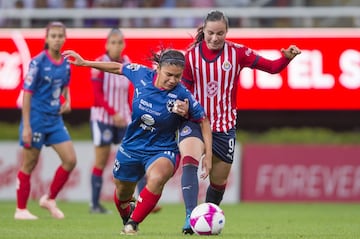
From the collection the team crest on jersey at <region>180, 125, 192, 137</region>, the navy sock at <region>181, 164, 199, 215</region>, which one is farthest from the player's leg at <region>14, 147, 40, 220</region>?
the navy sock at <region>181, 164, 199, 215</region>

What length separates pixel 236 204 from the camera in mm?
17531

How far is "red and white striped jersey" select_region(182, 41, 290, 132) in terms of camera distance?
9.72 m

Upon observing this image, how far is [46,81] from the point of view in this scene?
1198cm

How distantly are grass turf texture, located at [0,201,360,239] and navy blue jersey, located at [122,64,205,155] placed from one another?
2.57ft

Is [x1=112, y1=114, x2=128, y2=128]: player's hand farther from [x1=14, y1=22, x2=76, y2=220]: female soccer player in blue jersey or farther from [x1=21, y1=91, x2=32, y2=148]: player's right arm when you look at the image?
[x1=21, y1=91, x2=32, y2=148]: player's right arm

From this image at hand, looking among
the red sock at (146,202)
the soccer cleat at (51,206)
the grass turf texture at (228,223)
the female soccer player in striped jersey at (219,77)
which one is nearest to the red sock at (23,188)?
the grass turf texture at (228,223)

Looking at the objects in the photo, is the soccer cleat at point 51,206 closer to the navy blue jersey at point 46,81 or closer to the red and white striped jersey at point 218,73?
the navy blue jersey at point 46,81

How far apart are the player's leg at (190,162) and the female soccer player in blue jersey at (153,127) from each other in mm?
189

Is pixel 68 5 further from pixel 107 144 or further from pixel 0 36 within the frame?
pixel 107 144

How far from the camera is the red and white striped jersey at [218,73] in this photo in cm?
972

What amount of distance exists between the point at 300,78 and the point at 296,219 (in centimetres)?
585

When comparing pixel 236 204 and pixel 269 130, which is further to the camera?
pixel 269 130

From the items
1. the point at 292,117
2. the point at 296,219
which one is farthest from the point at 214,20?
the point at 292,117

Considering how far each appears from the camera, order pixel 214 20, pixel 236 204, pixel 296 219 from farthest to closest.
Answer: pixel 236 204 < pixel 296 219 < pixel 214 20
